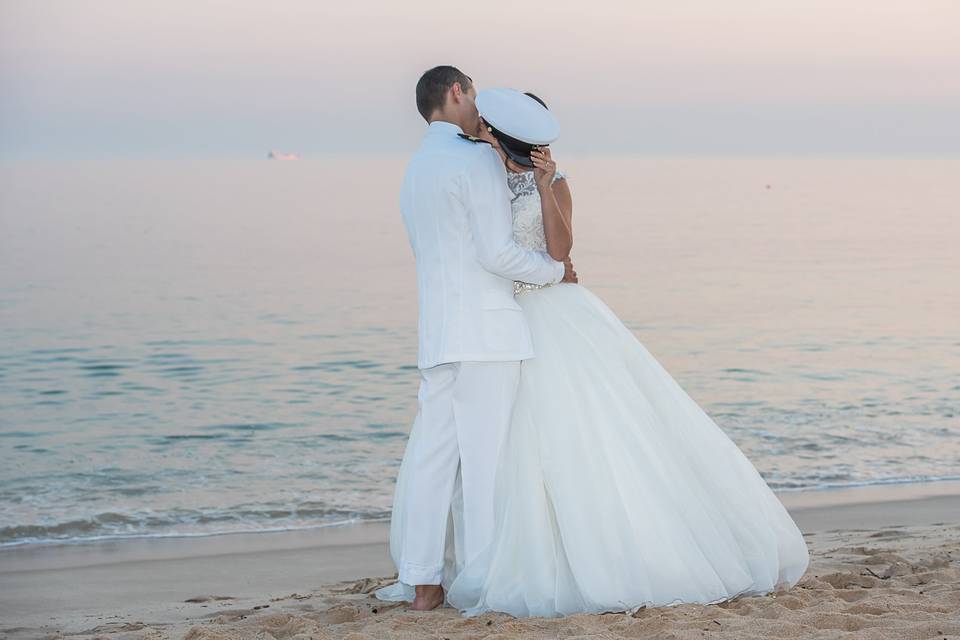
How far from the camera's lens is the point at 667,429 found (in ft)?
14.5

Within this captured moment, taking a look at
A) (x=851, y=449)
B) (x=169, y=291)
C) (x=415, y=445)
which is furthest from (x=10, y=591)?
(x=169, y=291)

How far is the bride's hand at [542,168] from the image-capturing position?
4.24m

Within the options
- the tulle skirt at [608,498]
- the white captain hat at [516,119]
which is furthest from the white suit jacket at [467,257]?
the tulle skirt at [608,498]

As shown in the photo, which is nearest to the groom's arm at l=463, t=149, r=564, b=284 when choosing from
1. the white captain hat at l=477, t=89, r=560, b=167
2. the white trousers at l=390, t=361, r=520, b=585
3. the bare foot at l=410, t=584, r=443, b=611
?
the white captain hat at l=477, t=89, r=560, b=167

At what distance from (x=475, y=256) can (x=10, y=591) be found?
316cm

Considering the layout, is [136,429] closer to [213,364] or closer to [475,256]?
[213,364]

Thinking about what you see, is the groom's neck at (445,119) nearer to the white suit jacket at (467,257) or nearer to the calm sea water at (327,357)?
the white suit jacket at (467,257)

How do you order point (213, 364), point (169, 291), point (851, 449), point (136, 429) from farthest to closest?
point (169, 291) < point (213, 364) < point (136, 429) < point (851, 449)

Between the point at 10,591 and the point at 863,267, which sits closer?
the point at 10,591

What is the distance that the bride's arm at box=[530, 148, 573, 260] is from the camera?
4.25m

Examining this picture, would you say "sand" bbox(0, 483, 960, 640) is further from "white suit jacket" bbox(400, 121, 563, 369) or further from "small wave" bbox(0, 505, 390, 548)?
"white suit jacket" bbox(400, 121, 563, 369)

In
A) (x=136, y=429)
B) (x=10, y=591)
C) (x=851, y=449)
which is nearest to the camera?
(x=10, y=591)

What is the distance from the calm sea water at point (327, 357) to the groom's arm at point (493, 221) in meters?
3.89

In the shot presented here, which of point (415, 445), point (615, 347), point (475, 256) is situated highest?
point (475, 256)
